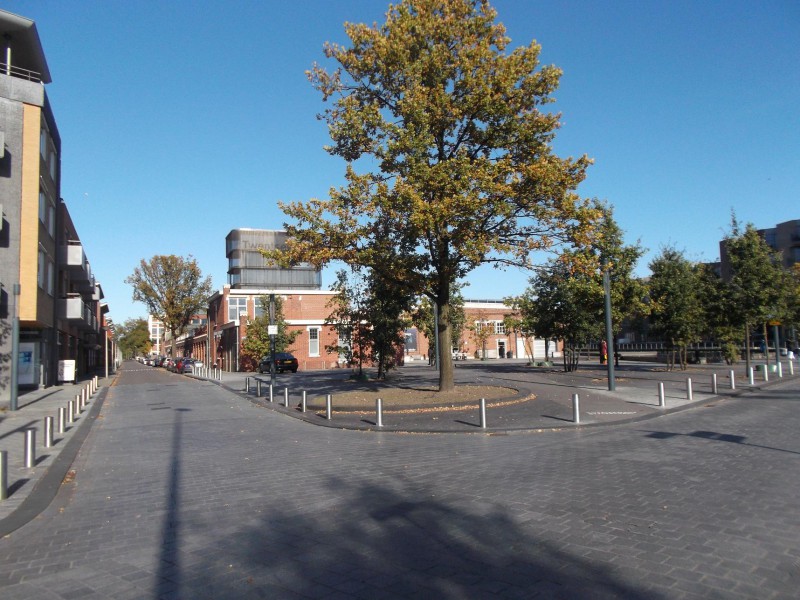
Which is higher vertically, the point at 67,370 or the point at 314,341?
the point at 314,341

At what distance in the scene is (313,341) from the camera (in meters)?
54.7

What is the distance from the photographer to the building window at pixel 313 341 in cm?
5441

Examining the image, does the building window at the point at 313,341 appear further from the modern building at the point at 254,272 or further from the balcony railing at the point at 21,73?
the balcony railing at the point at 21,73

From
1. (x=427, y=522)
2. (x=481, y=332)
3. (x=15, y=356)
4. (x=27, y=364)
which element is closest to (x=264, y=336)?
(x=27, y=364)

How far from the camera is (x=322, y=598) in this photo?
441 centimetres

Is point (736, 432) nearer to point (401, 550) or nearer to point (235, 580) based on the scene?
point (401, 550)

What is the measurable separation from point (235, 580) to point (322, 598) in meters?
0.83

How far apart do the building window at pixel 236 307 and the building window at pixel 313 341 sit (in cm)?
754

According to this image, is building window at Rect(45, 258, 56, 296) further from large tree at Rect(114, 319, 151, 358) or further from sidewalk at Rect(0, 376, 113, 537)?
large tree at Rect(114, 319, 151, 358)

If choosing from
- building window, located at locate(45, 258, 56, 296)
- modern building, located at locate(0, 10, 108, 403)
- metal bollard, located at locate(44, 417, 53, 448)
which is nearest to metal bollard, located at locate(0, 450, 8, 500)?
metal bollard, located at locate(44, 417, 53, 448)

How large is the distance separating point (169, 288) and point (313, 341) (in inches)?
931

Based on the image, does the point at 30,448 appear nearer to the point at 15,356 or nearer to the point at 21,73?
the point at 15,356

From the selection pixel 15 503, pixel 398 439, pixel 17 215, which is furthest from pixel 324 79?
pixel 17 215

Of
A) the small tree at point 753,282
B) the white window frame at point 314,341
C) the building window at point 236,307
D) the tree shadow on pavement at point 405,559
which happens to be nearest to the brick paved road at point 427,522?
the tree shadow on pavement at point 405,559
